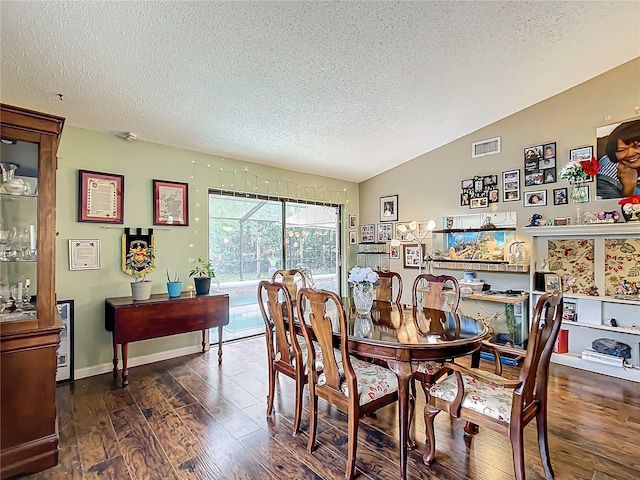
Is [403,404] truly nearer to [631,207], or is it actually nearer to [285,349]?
[285,349]

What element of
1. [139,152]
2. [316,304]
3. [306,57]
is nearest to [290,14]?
[306,57]

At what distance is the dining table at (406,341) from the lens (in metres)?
1.92

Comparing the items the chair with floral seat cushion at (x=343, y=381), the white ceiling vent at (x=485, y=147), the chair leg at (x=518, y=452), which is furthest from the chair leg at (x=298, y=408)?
the white ceiling vent at (x=485, y=147)

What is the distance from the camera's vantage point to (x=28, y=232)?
7.16 ft

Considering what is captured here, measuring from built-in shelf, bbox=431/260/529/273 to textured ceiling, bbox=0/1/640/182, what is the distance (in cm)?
193

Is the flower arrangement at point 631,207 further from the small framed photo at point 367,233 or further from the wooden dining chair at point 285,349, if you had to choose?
the wooden dining chair at point 285,349

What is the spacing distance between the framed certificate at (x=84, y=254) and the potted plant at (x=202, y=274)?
100 cm

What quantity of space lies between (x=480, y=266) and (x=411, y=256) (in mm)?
1186

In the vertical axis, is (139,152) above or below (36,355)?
above

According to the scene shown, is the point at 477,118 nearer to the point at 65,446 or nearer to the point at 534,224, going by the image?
the point at 534,224

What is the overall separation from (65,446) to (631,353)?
16.9 ft

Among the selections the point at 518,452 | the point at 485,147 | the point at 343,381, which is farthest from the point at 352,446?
the point at 485,147

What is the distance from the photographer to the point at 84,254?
345 centimetres

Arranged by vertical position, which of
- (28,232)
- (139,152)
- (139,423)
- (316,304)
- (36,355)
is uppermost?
(139,152)
